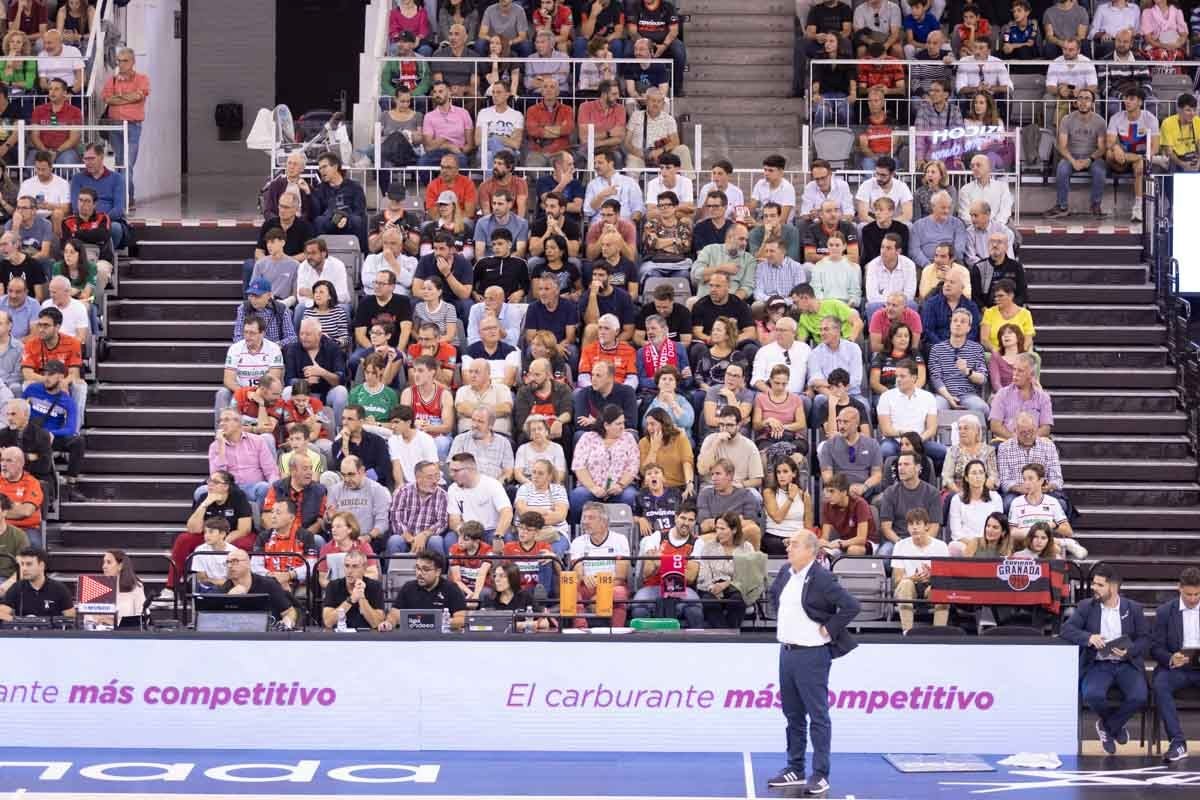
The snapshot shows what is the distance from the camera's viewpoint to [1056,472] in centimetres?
1900

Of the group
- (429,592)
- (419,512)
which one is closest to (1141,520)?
(419,512)

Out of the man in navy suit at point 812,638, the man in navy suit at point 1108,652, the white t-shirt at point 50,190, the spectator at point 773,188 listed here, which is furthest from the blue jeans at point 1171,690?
the white t-shirt at point 50,190

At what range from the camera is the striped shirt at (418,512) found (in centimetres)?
1820

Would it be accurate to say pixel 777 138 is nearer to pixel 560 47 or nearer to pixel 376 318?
pixel 560 47

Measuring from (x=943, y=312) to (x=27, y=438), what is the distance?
8.16 m

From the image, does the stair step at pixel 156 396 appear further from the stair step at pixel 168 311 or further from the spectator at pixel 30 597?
the spectator at pixel 30 597

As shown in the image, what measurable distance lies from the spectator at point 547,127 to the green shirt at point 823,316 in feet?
13.1

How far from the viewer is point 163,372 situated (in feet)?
70.6

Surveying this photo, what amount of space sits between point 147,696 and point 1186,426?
10.1 metres

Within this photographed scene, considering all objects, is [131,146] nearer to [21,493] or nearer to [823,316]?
[21,493]

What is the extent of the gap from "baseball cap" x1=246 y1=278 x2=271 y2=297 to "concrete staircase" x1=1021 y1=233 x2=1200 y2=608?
7.39 m

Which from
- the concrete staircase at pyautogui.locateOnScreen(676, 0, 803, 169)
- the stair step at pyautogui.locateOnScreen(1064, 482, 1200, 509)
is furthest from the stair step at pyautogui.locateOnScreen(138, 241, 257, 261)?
the stair step at pyautogui.locateOnScreen(1064, 482, 1200, 509)

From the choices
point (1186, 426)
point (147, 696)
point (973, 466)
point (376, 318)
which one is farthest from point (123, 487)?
point (1186, 426)

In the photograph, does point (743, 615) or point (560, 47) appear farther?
point (560, 47)
